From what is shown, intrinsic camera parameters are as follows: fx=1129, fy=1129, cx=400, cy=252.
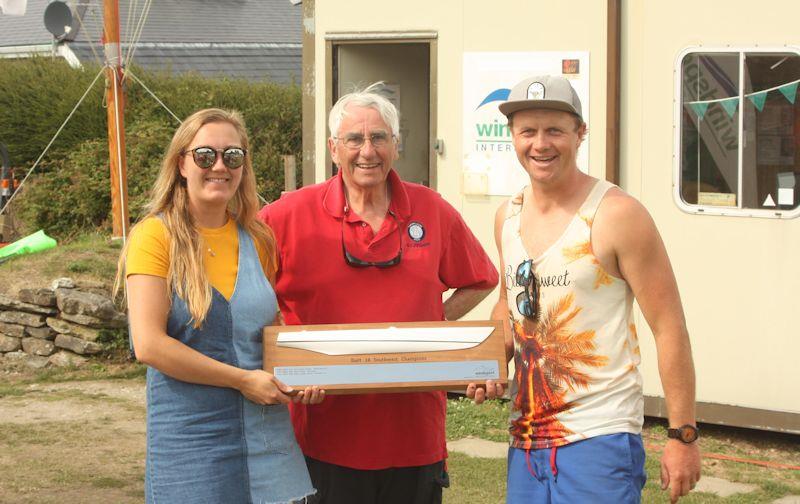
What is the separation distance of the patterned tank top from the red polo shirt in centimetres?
52

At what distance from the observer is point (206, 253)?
11.0 feet

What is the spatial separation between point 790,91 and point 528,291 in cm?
396

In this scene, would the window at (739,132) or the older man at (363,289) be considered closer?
the older man at (363,289)

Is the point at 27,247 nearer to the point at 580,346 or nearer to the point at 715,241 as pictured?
the point at 715,241

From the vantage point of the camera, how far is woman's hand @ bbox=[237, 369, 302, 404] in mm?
3291

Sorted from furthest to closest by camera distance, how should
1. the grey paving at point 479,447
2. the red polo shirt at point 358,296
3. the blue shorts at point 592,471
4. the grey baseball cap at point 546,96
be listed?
the grey paving at point 479,447
the red polo shirt at point 358,296
the grey baseball cap at point 546,96
the blue shorts at point 592,471

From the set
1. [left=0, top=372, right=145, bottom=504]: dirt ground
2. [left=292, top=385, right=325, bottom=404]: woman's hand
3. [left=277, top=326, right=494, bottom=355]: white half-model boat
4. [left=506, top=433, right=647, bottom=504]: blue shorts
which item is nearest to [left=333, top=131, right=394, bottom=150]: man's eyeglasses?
[left=277, top=326, right=494, bottom=355]: white half-model boat

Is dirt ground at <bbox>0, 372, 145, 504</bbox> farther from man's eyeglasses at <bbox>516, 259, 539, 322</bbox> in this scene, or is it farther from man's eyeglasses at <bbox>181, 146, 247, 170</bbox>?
man's eyeglasses at <bbox>516, 259, 539, 322</bbox>

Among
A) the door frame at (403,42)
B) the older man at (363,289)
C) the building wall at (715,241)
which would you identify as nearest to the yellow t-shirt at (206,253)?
the older man at (363,289)

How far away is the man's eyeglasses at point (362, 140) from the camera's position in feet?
12.5

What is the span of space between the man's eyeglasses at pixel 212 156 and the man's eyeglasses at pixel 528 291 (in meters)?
0.92

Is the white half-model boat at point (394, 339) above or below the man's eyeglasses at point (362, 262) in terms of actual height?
A: below

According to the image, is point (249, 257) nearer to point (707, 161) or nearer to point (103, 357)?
point (707, 161)

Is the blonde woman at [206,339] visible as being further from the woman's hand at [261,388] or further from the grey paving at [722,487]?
the grey paving at [722,487]
